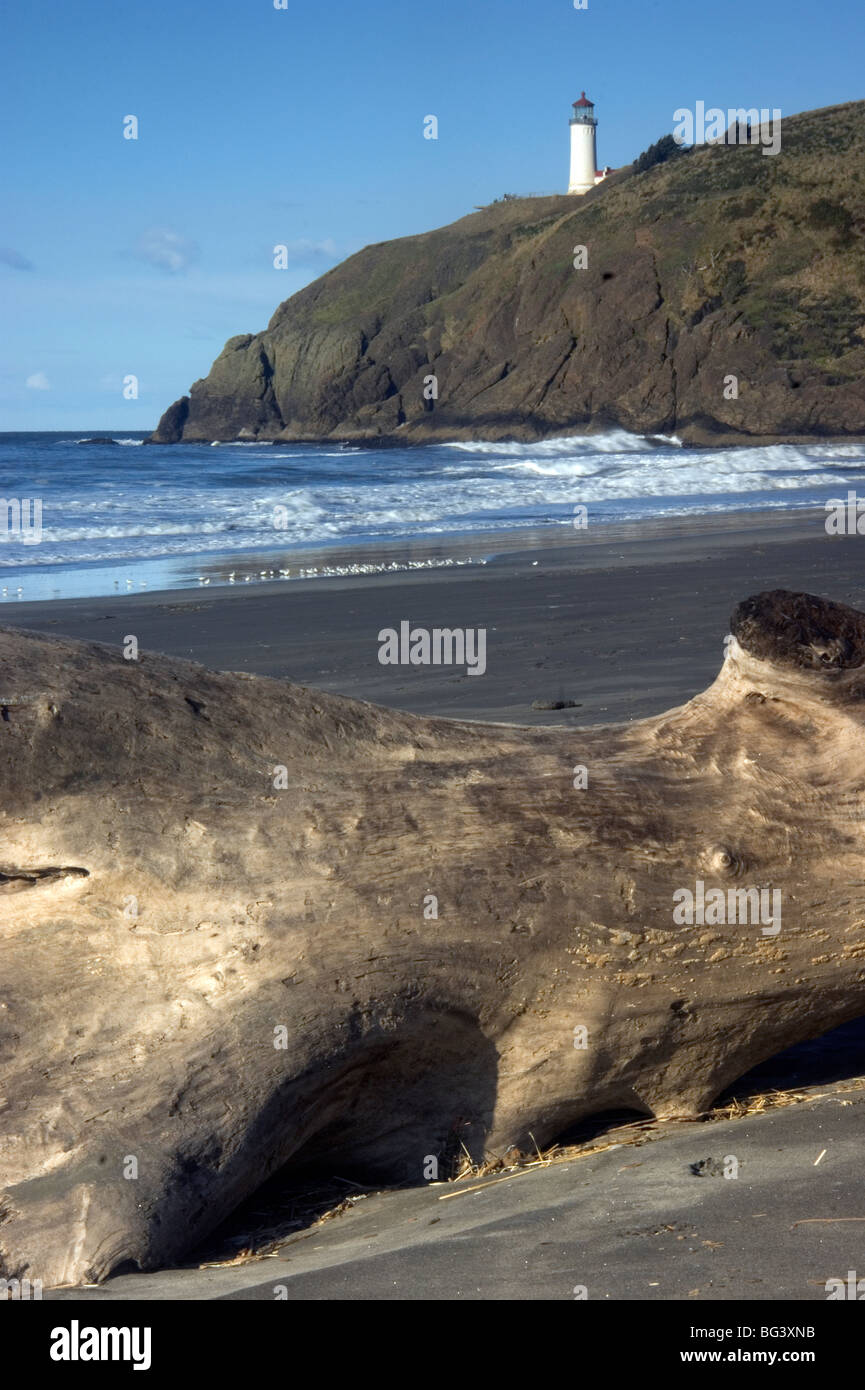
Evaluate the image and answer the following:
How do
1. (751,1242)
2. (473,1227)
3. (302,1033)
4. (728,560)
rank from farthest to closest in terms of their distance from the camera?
(728,560), (302,1033), (473,1227), (751,1242)

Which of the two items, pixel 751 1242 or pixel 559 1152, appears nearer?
pixel 751 1242

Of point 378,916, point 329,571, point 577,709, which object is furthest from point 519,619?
point 378,916

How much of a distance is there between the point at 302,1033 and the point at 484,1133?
645 millimetres

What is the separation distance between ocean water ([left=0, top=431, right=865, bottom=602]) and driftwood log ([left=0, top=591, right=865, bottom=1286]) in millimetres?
9740

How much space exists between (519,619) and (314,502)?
43.7 ft

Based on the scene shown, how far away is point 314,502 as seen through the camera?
22.9m

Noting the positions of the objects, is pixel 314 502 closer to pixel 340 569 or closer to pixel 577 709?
pixel 340 569

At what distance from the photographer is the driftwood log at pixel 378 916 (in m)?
2.81

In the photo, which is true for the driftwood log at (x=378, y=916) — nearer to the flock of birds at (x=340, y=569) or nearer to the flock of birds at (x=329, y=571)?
the flock of birds at (x=329, y=571)

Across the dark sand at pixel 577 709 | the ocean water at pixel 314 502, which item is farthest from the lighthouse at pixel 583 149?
the dark sand at pixel 577 709

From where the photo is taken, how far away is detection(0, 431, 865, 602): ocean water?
51.5ft

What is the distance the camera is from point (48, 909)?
299cm
